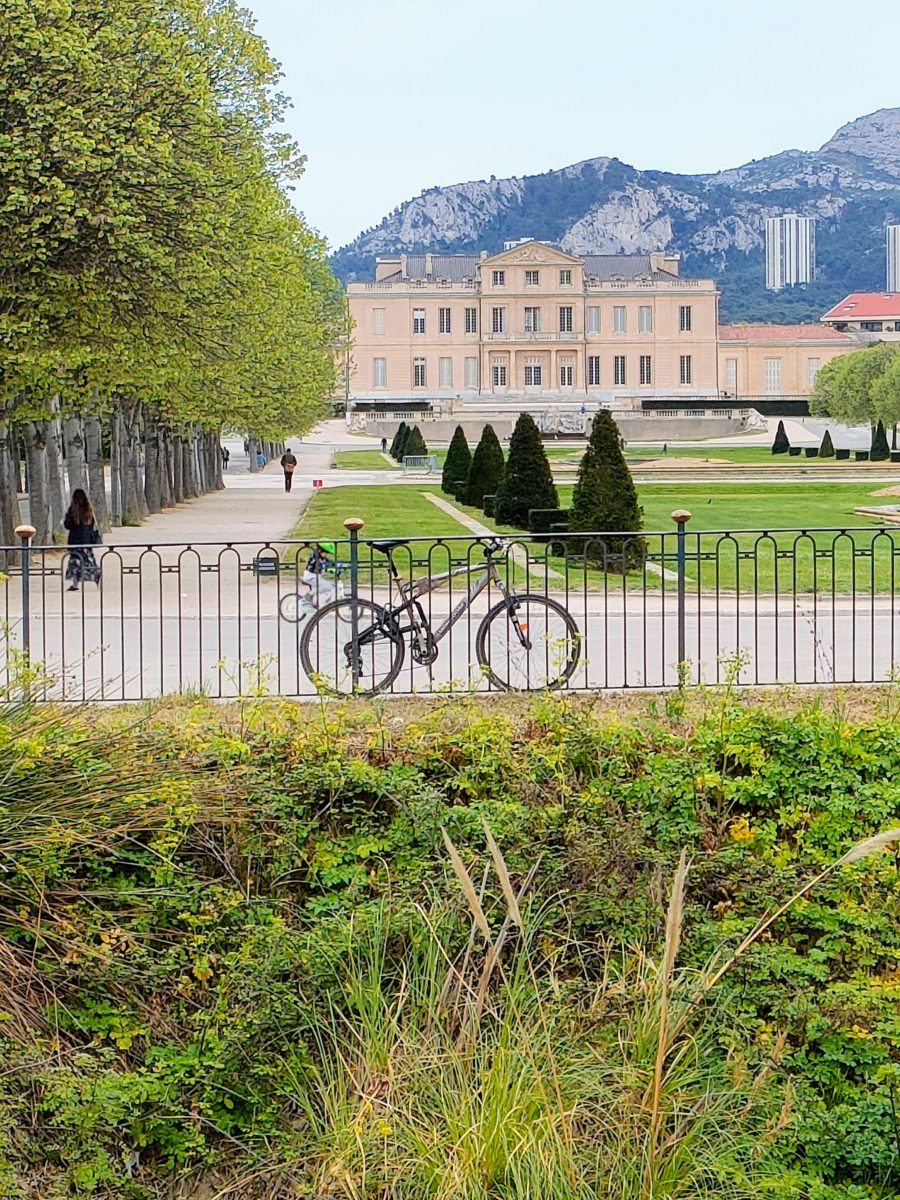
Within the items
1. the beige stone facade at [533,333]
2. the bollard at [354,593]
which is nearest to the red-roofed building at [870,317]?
the beige stone facade at [533,333]

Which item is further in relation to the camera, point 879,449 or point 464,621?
point 879,449

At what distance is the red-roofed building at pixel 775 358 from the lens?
4437 inches

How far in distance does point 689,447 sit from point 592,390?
40427mm

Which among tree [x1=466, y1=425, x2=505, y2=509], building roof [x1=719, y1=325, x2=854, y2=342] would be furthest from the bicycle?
building roof [x1=719, y1=325, x2=854, y2=342]

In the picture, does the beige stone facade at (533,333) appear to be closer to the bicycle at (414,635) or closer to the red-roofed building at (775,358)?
the red-roofed building at (775,358)

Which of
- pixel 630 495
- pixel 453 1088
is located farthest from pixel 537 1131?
pixel 630 495

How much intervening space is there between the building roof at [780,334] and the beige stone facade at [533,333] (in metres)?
6.51

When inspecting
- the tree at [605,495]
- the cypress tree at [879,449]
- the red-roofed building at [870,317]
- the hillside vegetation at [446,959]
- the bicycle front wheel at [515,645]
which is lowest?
the hillside vegetation at [446,959]

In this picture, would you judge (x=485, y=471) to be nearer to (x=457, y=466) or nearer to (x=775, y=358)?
(x=457, y=466)

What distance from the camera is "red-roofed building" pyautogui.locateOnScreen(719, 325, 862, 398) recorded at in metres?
113

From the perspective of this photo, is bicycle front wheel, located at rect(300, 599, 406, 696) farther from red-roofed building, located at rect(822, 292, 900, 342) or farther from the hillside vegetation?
red-roofed building, located at rect(822, 292, 900, 342)

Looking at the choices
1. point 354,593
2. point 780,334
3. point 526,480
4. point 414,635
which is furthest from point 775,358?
point 354,593

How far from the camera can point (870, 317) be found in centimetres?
12706

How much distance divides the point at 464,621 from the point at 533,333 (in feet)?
314
